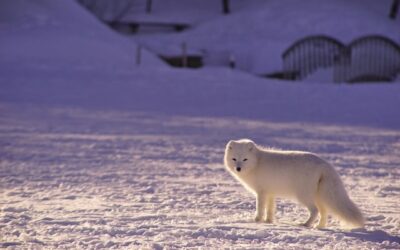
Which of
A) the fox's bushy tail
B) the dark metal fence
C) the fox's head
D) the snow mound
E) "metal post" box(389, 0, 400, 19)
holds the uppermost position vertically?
"metal post" box(389, 0, 400, 19)

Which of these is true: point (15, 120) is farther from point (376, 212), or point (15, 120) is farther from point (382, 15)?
point (382, 15)

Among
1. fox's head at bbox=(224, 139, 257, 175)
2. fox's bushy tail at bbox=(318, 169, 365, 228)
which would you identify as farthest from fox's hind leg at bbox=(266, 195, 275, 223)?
fox's bushy tail at bbox=(318, 169, 365, 228)

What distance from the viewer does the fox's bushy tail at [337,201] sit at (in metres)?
5.57

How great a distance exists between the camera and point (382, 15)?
1187 inches

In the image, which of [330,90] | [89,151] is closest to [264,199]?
[89,151]

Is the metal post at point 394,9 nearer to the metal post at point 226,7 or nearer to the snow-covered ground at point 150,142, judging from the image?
the metal post at point 226,7

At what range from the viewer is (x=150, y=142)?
11.2m

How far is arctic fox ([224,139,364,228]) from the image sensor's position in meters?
5.62

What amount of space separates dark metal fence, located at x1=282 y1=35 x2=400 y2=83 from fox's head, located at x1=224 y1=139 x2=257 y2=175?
644 inches

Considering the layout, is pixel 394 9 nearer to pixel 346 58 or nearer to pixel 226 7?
pixel 226 7

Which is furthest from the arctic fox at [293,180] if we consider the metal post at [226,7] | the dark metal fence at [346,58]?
the metal post at [226,7]

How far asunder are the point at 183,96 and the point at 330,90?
151 inches

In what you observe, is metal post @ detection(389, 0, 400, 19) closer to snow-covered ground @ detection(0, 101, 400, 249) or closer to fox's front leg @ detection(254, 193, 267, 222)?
snow-covered ground @ detection(0, 101, 400, 249)

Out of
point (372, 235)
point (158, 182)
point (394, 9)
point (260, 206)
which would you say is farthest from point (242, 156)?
point (394, 9)
